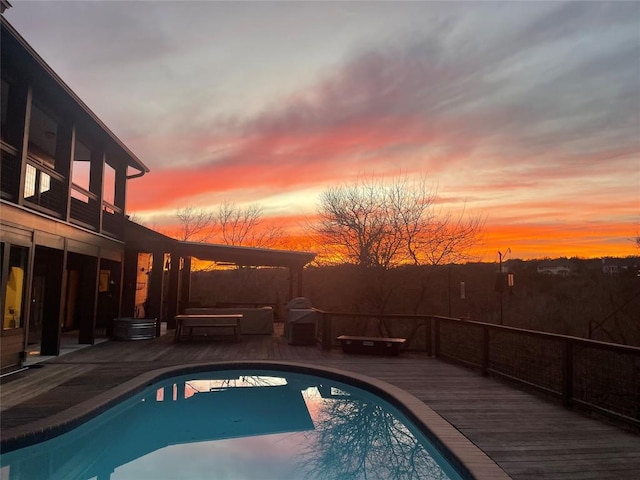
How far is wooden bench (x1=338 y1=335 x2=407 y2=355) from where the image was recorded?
930 centimetres

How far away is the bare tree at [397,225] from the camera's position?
723 inches

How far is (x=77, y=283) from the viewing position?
1378cm

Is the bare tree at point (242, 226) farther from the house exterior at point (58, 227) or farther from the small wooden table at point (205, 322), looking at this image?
the small wooden table at point (205, 322)

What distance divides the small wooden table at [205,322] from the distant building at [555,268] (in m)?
24.1

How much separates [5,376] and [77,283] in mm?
7789

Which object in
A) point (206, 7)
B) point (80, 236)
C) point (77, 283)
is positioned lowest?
point (77, 283)

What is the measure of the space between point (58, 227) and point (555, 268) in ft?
95.9

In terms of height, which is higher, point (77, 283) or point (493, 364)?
point (77, 283)

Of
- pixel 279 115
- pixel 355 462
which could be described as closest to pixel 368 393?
pixel 355 462

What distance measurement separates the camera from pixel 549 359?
1209 cm

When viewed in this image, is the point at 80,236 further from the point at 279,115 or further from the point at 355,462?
the point at 355,462

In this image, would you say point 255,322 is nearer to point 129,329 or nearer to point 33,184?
point 129,329

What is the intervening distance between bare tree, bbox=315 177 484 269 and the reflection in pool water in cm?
1200

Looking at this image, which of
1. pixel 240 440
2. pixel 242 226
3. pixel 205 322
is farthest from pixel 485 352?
pixel 242 226
